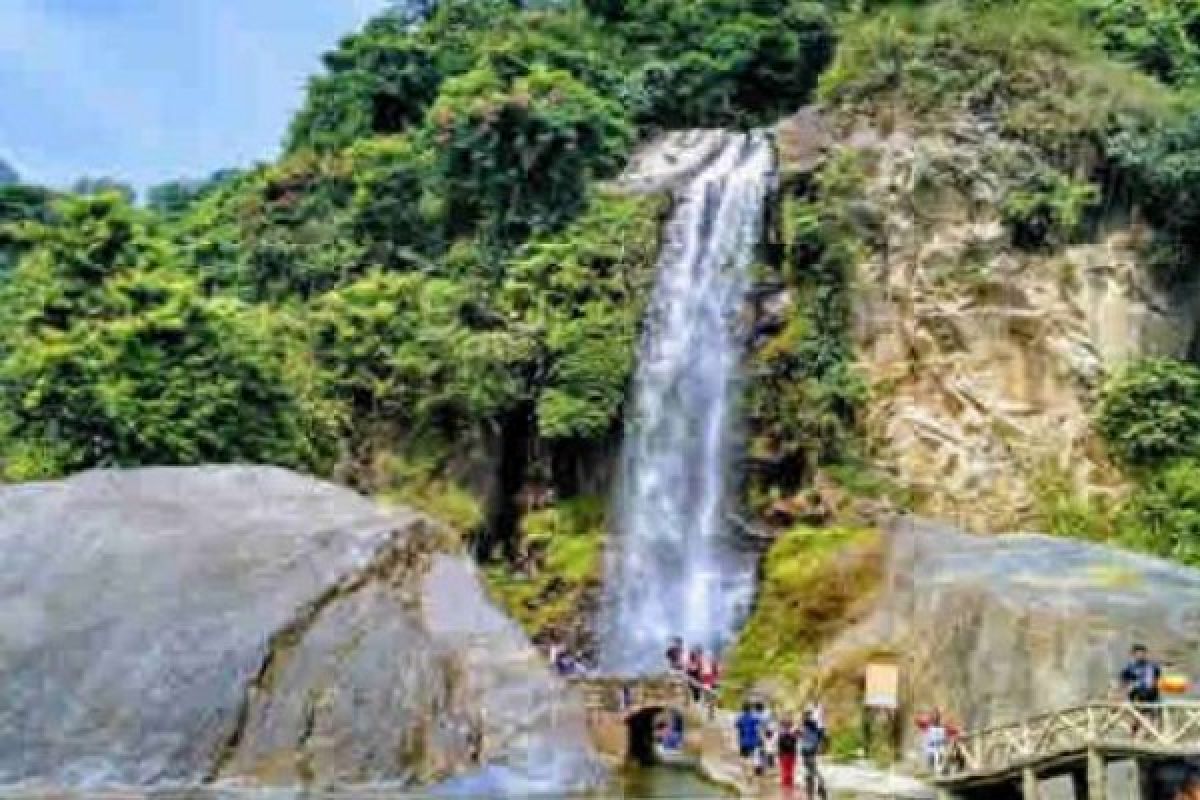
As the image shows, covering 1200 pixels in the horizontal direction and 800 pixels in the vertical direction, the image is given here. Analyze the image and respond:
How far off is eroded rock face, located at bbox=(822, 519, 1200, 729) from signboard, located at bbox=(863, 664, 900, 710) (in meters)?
0.34

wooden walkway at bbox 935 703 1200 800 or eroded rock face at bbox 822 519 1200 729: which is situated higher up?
eroded rock face at bbox 822 519 1200 729

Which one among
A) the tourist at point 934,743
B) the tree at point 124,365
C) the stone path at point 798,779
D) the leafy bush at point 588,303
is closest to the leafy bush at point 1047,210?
the leafy bush at point 588,303

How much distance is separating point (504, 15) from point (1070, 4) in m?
18.1

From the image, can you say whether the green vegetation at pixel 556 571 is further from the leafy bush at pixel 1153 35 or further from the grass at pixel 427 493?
the leafy bush at pixel 1153 35

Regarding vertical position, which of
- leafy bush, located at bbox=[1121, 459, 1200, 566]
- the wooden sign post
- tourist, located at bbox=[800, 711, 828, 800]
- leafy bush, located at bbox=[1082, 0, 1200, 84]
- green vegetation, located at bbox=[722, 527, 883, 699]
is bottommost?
tourist, located at bbox=[800, 711, 828, 800]

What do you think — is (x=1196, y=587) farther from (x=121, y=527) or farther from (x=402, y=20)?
(x=402, y=20)

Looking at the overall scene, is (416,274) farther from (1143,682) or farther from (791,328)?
(1143,682)

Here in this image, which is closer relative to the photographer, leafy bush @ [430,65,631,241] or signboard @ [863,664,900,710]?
signboard @ [863,664,900,710]

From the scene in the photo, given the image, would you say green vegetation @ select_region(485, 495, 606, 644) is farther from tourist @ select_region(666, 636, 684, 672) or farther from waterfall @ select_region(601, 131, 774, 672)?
tourist @ select_region(666, 636, 684, 672)

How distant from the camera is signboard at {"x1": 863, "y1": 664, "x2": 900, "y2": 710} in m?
28.7

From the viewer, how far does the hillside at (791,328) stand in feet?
115

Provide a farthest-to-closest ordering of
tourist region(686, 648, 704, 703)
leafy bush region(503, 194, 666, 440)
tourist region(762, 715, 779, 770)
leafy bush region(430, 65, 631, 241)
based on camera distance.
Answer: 1. leafy bush region(430, 65, 631, 241)
2. leafy bush region(503, 194, 666, 440)
3. tourist region(686, 648, 704, 703)
4. tourist region(762, 715, 779, 770)

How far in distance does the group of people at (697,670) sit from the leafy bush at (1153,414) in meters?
9.59

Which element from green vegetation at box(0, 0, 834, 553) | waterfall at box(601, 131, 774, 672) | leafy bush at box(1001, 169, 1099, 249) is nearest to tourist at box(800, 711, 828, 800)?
waterfall at box(601, 131, 774, 672)
